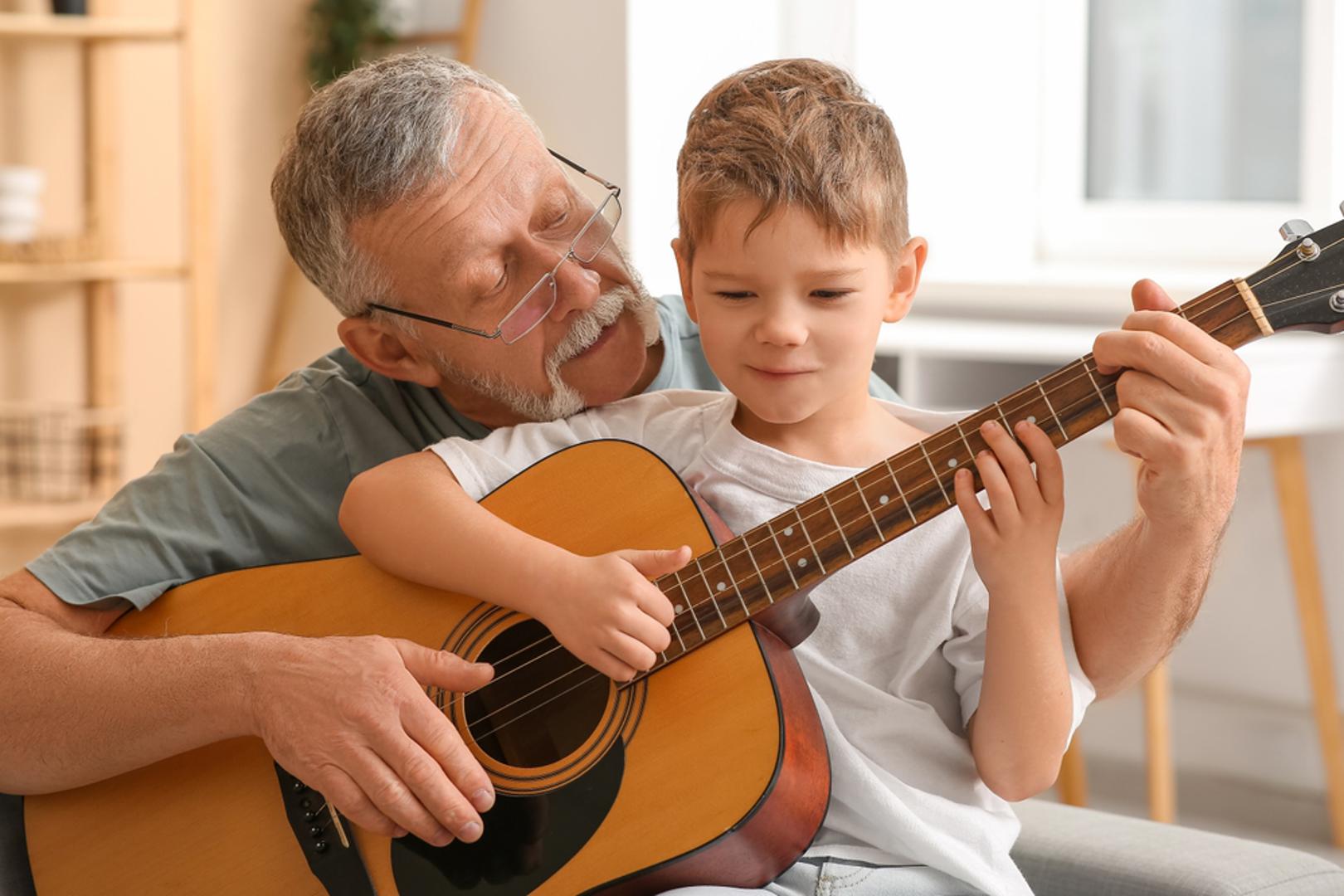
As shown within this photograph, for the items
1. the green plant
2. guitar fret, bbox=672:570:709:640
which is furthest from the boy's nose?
the green plant

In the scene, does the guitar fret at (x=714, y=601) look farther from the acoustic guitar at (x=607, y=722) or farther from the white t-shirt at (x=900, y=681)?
the white t-shirt at (x=900, y=681)

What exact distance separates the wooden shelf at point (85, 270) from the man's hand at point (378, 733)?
2319mm

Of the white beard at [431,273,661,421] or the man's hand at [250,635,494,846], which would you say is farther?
the white beard at [431,273,661,421]

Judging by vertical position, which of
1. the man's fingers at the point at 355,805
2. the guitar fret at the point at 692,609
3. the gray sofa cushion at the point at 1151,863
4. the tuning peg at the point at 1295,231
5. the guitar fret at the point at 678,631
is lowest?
the gray sofa cushion at the point at 1151,863

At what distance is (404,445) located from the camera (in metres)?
1.61

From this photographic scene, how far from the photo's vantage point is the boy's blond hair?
3.85 ft

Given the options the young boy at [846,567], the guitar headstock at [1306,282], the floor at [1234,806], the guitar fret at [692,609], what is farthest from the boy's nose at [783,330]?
the floor at [1234,806]

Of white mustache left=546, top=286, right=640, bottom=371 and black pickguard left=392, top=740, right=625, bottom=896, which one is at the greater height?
white mustache left=546, top=286, right=640, bottom=371

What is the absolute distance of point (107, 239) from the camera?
3.48m

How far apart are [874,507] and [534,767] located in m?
0.36

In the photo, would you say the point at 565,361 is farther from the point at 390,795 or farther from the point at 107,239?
the point at 107,239

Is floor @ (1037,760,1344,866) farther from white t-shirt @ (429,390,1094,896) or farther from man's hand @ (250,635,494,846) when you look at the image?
man's hand @ (250,635,494,846)

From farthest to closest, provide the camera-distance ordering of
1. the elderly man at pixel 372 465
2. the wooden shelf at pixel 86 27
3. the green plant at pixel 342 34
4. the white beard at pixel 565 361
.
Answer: the green plant at pixel 342 34
the wooden shelf at pixel 86 27
the white beard at pixel 565 361
the elderly man at pixel 372 465

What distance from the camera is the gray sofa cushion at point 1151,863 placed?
1.30 m
